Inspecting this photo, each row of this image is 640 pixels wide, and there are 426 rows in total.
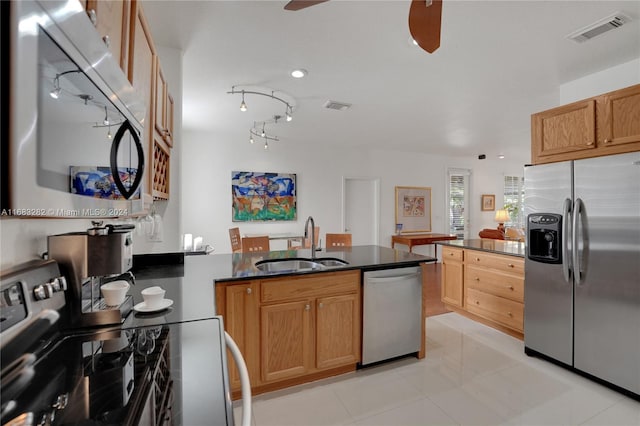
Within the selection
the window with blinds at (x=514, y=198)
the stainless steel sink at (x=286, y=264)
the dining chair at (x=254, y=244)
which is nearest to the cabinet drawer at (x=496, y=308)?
the stainless steel sink at (x=286, y=264)

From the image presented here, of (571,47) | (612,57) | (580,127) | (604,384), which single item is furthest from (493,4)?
(604,384)

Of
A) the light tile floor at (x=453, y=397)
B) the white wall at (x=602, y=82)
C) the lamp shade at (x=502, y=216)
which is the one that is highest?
the white wall at (x=602, y=82)

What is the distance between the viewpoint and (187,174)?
206 inches

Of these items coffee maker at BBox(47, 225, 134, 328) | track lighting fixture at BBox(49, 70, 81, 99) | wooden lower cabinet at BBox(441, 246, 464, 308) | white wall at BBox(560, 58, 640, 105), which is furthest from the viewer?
wooden lower cabinet at BBox(441, 246, 464, 308)

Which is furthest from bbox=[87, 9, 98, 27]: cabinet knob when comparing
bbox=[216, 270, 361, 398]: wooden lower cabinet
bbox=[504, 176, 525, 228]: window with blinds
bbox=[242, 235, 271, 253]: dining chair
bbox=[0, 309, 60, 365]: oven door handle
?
bbox=[504, 176, 525, 228]: window with blinds

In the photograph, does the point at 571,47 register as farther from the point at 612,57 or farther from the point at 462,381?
the point at 462,381

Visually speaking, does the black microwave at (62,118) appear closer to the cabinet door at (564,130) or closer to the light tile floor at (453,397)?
the light tile floor at (453,397)

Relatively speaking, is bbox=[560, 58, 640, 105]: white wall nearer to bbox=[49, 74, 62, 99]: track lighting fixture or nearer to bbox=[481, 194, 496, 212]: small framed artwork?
bbox=[49, 74, 62, 99]: track lighting fixture

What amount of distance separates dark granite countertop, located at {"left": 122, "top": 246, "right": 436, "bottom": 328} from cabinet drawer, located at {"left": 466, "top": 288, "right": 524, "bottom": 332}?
1218mm

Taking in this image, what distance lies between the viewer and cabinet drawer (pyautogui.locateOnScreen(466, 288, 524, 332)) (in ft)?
9.70

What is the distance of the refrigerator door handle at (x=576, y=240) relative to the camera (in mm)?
2281

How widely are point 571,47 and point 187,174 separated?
5.18 meters

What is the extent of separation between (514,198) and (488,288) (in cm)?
599

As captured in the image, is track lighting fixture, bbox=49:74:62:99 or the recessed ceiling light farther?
the recessed ceiling light
